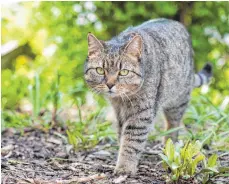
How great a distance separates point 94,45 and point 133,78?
0.33 meters

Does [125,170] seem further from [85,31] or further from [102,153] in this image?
[85,31]

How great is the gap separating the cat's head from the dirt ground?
0.52m

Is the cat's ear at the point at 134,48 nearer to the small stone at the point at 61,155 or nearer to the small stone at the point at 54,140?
the small stone at the point at 61,155

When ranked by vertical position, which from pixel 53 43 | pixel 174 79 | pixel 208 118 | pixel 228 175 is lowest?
pixel 228 175

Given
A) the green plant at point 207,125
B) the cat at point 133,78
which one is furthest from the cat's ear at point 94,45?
the green plant at point 207,125

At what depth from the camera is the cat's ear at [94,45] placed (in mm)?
3100

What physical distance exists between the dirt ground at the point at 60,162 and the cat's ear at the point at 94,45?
0.75 metres

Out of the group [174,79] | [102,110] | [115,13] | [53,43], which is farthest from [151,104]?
[53,43]

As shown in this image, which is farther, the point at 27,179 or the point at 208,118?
the point at 208,118

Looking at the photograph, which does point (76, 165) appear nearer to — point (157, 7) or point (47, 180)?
point (47, 180)

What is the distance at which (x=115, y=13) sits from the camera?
521 cm

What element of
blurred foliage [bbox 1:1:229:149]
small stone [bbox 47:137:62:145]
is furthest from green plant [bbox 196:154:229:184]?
blurred foliage [bbox 1:1:229:149]

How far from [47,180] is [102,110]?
1451mm

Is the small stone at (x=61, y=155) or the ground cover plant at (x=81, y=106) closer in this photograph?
the ground cover plant at (x=81, y=106)
